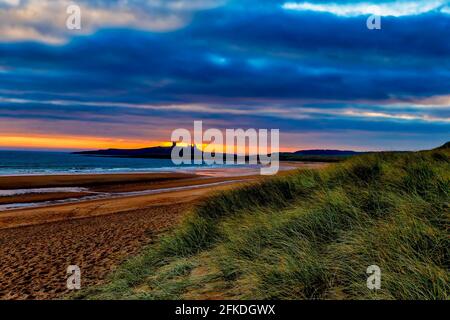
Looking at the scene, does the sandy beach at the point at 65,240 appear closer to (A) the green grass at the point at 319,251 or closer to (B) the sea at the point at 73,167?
(A) the green grass at the point at 319,251

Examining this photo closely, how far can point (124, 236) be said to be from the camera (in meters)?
10.8

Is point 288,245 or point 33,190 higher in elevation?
point 288,245

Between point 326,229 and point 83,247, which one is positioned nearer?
point 326,229

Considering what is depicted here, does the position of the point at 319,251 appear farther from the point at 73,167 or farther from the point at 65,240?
the point at 73,167

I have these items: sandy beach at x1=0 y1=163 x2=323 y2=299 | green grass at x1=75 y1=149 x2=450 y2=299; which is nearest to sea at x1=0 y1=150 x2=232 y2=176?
sandy beach at x1=0 y1=163 x2=323 y2=299

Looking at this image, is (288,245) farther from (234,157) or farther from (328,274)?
(234,157)

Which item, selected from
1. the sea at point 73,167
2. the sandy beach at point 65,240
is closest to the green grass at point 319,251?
the sandy beach at point 65,240

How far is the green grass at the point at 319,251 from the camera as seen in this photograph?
4.03m

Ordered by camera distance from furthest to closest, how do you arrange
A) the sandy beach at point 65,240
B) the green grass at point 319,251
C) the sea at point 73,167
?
the sea at point 73,167 < the sandy beach at point 65,240 < the green grass at point 319,251

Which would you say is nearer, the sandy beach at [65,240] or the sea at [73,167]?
the sandy beach at [65,240]

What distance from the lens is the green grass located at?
4.03m

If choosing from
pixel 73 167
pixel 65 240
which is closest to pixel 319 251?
pixel 65 240
